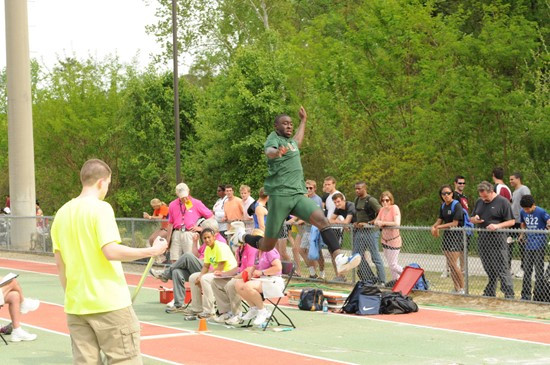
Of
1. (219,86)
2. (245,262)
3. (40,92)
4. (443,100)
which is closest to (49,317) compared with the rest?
(245,262)

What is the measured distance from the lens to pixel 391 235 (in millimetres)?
17406

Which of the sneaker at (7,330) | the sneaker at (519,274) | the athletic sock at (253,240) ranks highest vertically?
the athletic sock at (253,240)

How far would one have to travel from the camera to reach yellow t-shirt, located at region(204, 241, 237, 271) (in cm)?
1442

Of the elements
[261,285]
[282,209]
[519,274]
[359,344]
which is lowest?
[359,344]

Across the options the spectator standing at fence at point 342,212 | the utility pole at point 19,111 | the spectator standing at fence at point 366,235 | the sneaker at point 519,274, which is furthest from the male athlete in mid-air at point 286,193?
the utility pole at point 19,111

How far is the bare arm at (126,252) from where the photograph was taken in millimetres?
6797

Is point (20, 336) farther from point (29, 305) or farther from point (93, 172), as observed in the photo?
point (93, 172)

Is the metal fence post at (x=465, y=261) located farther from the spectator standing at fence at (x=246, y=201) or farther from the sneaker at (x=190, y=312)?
the spectator standing at fence at (x=246, y=201)

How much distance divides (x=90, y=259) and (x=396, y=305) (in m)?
8.57

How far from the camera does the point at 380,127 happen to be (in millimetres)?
33719

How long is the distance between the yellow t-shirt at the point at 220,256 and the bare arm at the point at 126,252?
24.5ft

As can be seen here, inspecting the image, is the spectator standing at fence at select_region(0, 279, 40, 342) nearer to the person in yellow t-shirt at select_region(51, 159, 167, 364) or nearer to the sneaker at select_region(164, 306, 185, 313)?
the sneaker at select_region(164, 306, 185, 313)

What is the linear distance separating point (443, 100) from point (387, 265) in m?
11.4

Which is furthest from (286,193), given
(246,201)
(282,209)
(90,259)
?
(246,201)
